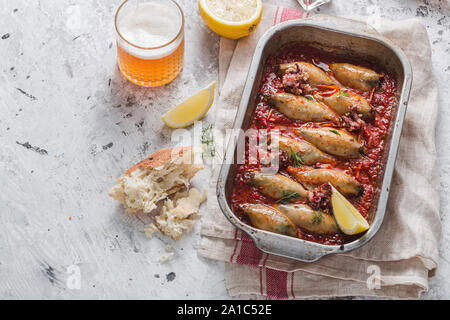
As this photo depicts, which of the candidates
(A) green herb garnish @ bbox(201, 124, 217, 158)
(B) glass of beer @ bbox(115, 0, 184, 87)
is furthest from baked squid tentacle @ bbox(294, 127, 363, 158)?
(B) glass of beer @ bbox(115, 0, 184, 87)

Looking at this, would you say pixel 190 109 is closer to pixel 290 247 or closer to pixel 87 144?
pixel 87 144

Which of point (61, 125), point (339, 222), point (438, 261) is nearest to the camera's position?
point (339, 222)

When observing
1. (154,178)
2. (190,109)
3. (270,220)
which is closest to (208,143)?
(190,109)

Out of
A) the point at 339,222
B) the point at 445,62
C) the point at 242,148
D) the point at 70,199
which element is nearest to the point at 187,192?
the point at 242,148

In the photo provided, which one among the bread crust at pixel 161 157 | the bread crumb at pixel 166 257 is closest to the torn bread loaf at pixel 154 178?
the bread crust at pixel 161 157

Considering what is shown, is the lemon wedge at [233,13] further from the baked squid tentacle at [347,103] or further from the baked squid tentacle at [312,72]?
the baked squid tentacle at [347,103]

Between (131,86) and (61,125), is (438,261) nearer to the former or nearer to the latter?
(131,86)
